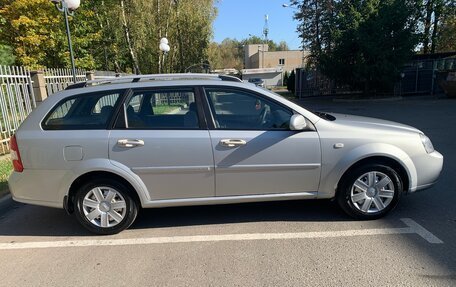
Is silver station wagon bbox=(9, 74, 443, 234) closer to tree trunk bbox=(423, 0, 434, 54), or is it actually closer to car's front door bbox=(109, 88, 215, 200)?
car's front door bbox=(109, 88, 215, 200)

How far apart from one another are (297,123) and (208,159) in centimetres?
104

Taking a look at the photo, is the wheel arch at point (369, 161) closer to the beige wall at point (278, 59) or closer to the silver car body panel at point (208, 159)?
the silver car body panel at point (208, 159)

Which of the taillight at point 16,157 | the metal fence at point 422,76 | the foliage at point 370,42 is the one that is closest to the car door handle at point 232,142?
the taillight at point 16,157

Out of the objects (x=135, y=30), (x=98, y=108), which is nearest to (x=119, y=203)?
(x=98, y=108)

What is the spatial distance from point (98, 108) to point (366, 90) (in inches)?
804

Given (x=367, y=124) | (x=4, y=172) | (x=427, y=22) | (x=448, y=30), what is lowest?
(x=4, y=172)

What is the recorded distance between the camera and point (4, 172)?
6625mm

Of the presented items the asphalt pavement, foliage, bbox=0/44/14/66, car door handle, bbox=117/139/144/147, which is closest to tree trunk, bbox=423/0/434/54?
foliage, bbox=0/44/14/66

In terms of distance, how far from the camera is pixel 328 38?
22812mm

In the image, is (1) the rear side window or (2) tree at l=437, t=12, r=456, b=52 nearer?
(1) the rear side window

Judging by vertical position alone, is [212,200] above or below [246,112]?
below

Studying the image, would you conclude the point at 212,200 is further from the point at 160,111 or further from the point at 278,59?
the point at 278,59

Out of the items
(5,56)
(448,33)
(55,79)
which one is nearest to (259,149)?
(55,79)

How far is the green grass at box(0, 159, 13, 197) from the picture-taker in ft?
18.8
